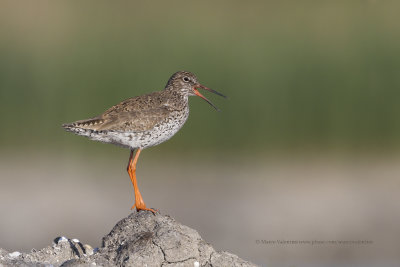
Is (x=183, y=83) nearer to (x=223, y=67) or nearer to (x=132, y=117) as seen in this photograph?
(x=132, y=117)

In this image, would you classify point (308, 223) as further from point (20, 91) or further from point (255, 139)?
point (20, 91)

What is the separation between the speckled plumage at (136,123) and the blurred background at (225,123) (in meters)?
2.55

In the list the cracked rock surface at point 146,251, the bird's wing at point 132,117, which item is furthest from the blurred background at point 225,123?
the cracked rock surface at point 146,251

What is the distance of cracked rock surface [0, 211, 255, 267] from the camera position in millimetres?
7844

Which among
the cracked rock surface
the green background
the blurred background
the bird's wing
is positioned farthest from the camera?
the green background

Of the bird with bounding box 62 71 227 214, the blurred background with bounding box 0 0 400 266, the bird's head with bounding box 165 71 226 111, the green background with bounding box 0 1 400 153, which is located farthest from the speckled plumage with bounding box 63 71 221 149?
the green background with bounding box 0 1 400 153

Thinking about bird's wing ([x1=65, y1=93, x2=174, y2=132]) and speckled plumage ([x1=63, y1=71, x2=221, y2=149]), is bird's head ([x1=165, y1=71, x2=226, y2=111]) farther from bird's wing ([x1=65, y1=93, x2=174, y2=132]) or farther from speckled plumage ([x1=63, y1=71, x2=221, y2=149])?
bird's wing ([x1=65, y1=93, x2=174, y2=132])

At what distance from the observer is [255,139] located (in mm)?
16891

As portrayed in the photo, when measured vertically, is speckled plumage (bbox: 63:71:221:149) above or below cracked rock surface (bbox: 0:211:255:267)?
above

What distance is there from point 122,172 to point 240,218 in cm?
279

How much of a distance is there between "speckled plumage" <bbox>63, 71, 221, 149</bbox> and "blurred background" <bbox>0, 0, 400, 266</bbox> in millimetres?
2550

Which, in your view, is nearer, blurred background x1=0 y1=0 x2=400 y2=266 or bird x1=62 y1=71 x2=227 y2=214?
bird x1=62 y1=71 x2=227 y2=214

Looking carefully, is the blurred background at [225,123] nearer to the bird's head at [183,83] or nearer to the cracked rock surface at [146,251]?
the bird's head at [183,83]

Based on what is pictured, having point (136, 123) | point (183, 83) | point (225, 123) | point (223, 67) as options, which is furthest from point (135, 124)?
point (223, 67)
